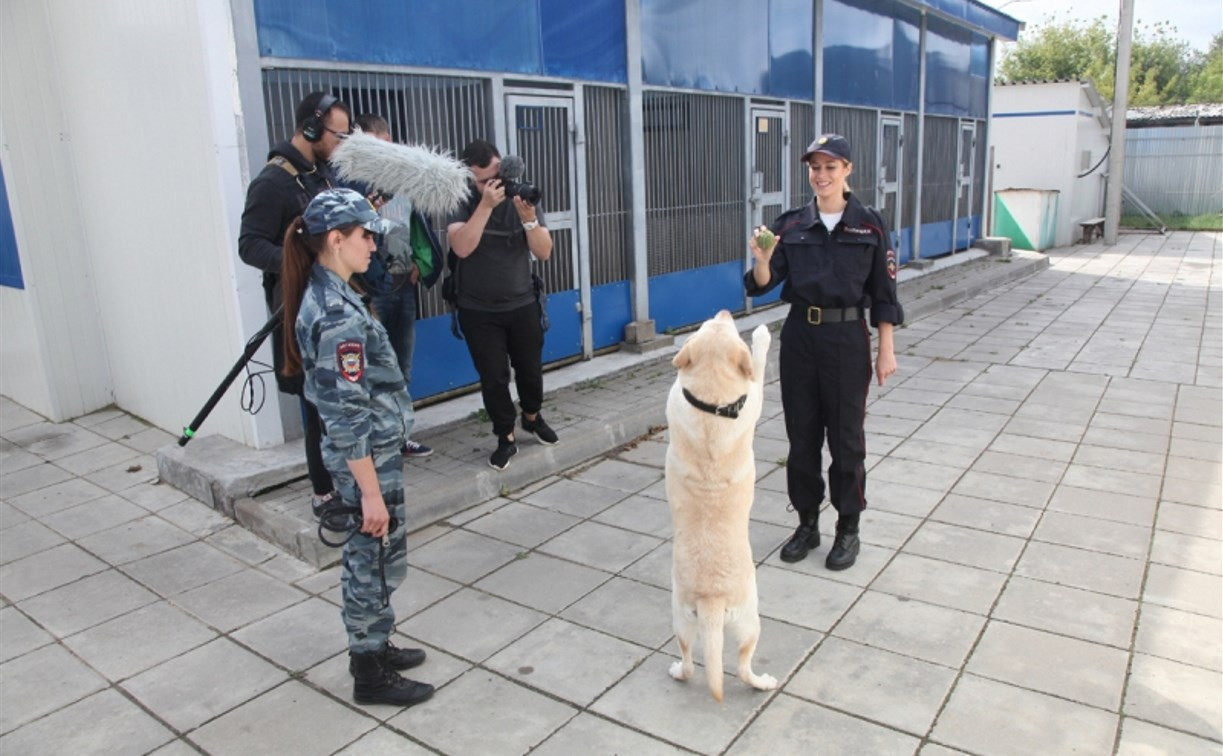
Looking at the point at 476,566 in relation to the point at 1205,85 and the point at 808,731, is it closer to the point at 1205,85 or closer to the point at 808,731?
the point at 808,731

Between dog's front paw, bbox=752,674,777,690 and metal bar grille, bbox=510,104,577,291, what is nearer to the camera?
dog's front paw, bbox=752,674,777,690

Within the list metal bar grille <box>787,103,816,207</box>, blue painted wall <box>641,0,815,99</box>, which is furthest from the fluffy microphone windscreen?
metal bar grille <box>787,103,816,207</box>

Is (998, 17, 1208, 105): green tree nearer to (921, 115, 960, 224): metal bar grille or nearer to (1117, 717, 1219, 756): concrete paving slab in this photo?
(921, 115, 960, 224): metal bar grille

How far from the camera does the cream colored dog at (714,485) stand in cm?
291

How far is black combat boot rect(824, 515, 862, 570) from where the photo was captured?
4129 millimetres

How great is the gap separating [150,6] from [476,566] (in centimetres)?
378

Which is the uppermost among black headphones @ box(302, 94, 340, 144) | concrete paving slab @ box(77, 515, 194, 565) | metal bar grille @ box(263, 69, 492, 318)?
metal bar grille @ box(263, 69, 492, 318)

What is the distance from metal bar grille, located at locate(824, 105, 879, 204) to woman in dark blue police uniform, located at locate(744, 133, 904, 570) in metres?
7.60

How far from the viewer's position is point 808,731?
2.96m

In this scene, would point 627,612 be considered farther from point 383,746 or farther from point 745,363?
point 745,363

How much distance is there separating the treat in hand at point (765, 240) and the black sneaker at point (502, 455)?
7.19 feet

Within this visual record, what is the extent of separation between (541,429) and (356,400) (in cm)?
277

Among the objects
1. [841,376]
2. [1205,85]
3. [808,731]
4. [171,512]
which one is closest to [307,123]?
[171,512]

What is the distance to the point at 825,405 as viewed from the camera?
4.12 metres
